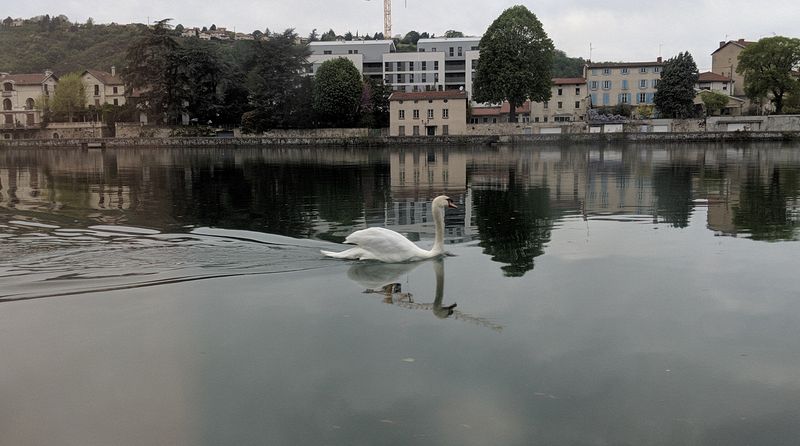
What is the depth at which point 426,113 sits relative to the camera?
94375mm

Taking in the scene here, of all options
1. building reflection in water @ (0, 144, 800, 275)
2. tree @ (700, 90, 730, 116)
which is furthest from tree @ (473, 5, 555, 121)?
building reflection in water @ (0, 144, 800, 275)

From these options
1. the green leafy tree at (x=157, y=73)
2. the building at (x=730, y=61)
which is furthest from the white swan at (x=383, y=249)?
the building at (x=730, y=61)

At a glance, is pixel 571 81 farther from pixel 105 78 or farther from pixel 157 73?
pixel 105 78

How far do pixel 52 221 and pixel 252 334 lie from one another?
40.2 feet

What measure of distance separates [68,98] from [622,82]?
85.8 metres

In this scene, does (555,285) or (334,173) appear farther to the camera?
(334,173)

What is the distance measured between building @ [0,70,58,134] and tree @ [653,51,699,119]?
96429 mm

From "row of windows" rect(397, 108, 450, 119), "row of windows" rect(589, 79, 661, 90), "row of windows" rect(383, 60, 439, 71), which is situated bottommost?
"row of windows" rect(397, 108, 450, 119)

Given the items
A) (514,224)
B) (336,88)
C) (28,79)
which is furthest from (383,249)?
(28,79)

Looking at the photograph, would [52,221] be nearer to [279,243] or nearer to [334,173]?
[279,243]

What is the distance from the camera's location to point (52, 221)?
60.6 feet

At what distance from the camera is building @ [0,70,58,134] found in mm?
119000

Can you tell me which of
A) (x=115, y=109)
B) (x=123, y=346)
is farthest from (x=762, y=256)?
(x=115, y=109)

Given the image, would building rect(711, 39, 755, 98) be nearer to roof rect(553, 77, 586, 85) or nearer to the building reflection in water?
roof rect(553, 77, 586, 85)
